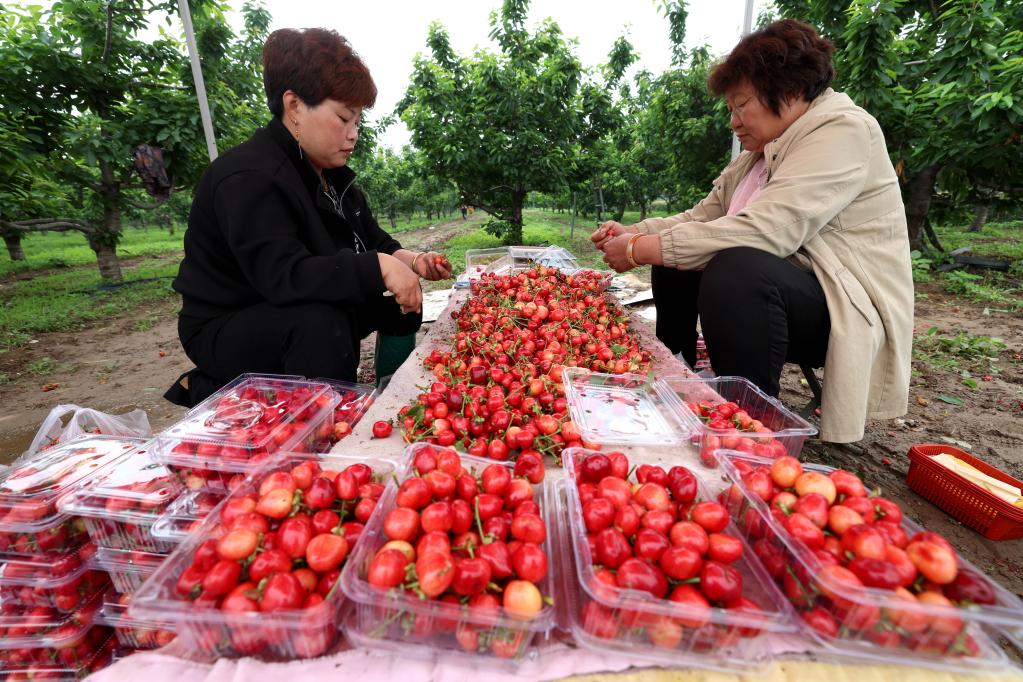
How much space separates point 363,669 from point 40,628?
1112 millimetres

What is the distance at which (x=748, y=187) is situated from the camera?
270 centimetres

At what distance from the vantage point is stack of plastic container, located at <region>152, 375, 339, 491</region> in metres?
1.44

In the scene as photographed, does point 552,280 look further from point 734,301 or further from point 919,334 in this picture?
point 919,334

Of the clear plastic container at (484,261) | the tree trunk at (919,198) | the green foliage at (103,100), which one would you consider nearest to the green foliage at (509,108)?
the green foliage at (103,100)

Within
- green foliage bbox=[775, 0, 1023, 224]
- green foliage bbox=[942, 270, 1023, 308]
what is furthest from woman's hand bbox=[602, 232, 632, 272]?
green foliage bbox=[942, 270, 1023, 308]

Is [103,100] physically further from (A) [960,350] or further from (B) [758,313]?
(A) [960,350]

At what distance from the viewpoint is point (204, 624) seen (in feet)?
3.02

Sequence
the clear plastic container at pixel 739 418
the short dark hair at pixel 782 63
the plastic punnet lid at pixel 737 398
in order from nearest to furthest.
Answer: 1. the clear plastic container at pixel 739 418
2. the plastic punnet lid at pixel 737 398
3. the short dark hair at pixel 782 63

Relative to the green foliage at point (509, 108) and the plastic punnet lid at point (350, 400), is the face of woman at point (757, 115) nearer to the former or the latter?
the plastic punnet lid at point (350, 400)

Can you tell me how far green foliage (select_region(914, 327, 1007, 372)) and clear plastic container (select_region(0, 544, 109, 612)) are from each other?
19.9 feet

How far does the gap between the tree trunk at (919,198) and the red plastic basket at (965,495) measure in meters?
8.00

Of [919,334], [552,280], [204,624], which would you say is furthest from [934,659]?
[919,334]

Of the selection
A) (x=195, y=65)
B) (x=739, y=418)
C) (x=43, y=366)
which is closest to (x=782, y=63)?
(x=739, y=418)

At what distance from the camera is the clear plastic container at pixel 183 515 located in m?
1.29
